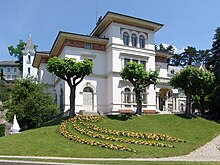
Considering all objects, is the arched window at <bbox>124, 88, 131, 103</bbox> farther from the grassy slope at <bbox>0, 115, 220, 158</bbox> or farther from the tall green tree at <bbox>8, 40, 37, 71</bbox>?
the tall green tree at <bbox>8, 40, 37, 71</bbox>

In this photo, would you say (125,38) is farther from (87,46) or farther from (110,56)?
(87,46)

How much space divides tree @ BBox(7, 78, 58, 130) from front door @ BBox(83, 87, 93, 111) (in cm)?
408

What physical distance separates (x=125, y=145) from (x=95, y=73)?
18473 mm

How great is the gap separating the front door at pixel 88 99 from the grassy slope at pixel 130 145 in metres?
7.80

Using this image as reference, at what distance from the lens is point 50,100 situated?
3322 cm

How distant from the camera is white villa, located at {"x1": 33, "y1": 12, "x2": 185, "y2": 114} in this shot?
3525 centimetres

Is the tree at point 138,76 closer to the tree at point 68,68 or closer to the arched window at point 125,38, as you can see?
the tree at point 68,68

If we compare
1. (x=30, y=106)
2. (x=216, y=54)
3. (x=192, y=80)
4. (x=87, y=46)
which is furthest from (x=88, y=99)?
(x=216, y=54)

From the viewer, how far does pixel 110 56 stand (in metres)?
36.0

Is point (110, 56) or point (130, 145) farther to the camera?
point (110, 56)

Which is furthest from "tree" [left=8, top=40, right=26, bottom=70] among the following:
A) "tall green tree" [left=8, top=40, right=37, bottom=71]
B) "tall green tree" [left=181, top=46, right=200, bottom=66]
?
"tall green tree" [left=181, top=46, right=200, bottom=66]

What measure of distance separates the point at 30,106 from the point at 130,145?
15197mm

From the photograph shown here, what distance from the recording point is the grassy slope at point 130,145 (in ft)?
54.8

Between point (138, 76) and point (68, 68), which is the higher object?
point (68, 68)
